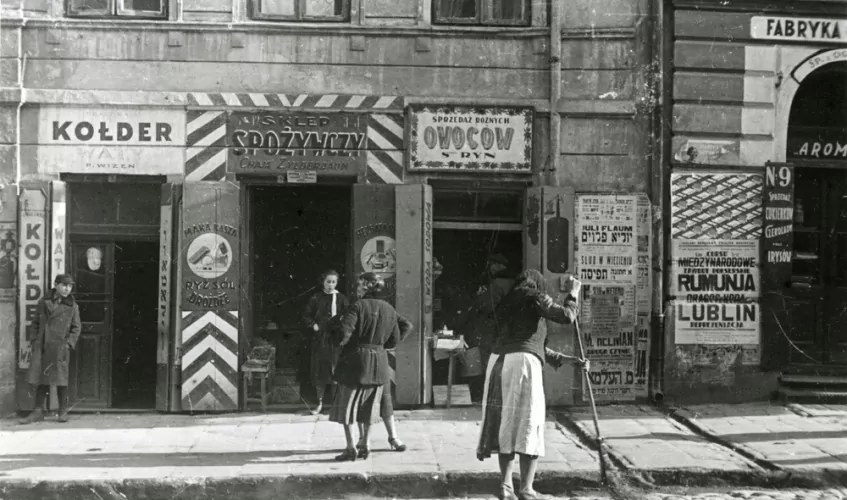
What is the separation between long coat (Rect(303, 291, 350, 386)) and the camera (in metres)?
9.66

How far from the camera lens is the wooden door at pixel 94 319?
33.2ft

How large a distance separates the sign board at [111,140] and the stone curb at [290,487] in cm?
428

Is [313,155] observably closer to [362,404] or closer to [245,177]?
[245,177]

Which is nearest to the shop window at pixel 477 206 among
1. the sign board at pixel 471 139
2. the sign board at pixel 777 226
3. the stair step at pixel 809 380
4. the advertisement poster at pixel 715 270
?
the sign board at pixel 471 139

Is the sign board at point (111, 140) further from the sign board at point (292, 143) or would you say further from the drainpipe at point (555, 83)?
the drainpipe at point (555, 83)

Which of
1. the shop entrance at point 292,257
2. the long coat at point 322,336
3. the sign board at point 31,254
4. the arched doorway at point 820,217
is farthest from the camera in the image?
the arched doorway at point 820,217

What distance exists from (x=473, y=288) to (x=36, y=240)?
17.4 feet

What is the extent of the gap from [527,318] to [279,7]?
581cm

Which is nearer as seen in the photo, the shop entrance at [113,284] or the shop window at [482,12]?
the shop entrance at [113,284]

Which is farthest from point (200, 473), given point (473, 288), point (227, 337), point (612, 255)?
point (612, 255)

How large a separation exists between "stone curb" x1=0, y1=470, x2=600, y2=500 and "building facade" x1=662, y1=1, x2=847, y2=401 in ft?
12.7

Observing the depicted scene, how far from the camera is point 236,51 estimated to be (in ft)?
33.3

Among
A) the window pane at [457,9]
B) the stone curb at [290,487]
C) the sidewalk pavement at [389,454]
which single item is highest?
the window pane at [457,9]

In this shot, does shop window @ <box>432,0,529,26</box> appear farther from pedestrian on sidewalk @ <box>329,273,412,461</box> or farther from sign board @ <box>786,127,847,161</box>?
pedestrian on sidewalk @ <box>329,273,412,461</box>
